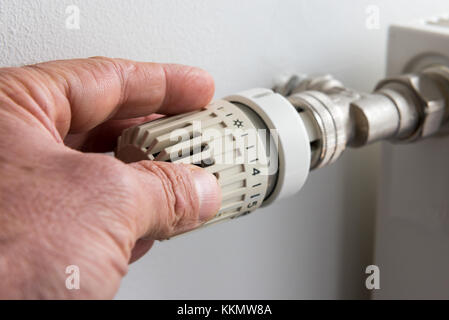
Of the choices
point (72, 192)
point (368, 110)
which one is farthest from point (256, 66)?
point (72, 192)

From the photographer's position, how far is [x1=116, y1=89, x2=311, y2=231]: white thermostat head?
0.85 feet

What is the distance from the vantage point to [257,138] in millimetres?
270

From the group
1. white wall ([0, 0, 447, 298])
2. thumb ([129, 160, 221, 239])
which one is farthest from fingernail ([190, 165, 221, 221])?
white wall ([0, 0, 447, 298])

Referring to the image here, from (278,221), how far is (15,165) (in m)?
0.27

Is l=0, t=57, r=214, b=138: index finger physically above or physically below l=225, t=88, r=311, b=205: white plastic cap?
above

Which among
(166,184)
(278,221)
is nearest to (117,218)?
(166,184)

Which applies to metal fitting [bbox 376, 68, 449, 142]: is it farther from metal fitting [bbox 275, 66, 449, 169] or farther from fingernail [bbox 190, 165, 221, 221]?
fingernail [bbox 190, 165, 221, 221]

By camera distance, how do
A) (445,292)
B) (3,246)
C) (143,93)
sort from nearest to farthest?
(3,246)
(143,93)
(445,292)

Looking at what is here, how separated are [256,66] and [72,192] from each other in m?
0.21

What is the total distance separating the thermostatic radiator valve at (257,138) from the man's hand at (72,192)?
0.02 metres

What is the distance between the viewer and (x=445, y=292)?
1.36 feet

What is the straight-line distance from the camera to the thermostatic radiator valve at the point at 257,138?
26cm

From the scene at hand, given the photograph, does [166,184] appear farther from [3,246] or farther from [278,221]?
[278,221]

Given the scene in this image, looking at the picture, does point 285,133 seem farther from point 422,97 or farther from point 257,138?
point 422,97
